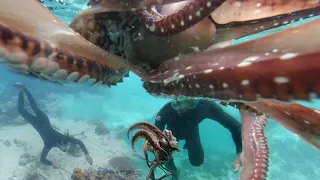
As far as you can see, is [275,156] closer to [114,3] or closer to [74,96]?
[74,96]

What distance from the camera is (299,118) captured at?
4.18ft

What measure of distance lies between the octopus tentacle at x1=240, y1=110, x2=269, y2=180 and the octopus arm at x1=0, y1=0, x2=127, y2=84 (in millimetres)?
1132

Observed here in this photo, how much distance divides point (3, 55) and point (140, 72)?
73 cm

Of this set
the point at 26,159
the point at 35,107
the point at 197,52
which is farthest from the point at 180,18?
the point at 35,107

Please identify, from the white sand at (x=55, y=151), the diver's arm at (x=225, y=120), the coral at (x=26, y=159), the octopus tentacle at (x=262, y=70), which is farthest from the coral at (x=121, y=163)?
the octopus tentacle at (x=262, y=70)

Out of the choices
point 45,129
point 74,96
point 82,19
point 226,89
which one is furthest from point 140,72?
point 74,96

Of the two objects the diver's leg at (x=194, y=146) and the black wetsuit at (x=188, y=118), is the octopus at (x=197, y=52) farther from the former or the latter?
the diver's leg at (x=194, y=146)

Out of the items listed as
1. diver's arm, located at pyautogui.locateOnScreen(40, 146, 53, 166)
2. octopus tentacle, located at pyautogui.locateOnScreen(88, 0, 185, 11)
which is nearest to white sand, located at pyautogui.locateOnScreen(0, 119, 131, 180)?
diver's arm, located at pyautogui.locateOnScreen(40, 146, 53, 166)

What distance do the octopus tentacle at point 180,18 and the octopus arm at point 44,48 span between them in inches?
12.3

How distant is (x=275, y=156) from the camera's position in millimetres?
24516

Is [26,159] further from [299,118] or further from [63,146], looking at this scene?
[299,118]

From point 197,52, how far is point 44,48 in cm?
69

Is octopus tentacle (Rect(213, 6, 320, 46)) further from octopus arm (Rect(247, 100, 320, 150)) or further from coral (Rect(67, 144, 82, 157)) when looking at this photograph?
coral (Rect(67, 144, 82, 157))

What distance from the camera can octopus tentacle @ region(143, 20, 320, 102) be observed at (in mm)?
771
